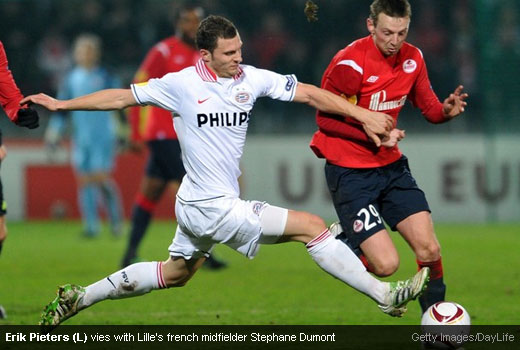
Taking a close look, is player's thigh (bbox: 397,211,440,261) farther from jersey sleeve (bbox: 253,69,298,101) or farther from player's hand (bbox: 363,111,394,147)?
jersey sleeve (bbox: 253,69,298,101)

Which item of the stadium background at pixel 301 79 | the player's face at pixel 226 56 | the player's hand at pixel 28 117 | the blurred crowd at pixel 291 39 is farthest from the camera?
the blurred crowd at pixel 291 39

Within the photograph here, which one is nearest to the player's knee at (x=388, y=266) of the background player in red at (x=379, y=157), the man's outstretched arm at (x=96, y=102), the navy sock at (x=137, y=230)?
the background player in red at (x=379, y=157)

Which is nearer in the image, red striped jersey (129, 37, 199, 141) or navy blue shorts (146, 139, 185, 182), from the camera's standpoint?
navy blue shorts (146, 139, 185, 182)

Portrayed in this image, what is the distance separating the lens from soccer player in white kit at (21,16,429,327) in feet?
20.9

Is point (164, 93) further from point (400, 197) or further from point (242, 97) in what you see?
point (400, 197)

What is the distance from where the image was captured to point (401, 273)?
1051 centimetres

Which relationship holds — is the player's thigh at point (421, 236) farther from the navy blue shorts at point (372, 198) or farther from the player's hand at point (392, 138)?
the player's hand at point (392, 138)

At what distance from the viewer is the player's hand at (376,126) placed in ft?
21.4

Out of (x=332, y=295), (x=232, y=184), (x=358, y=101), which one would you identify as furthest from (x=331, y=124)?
(x=332, y=295)

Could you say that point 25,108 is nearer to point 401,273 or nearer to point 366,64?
point 366,64

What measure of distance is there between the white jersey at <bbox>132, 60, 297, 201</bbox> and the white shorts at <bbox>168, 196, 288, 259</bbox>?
0.23 feet

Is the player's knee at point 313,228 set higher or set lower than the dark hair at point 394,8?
lower
